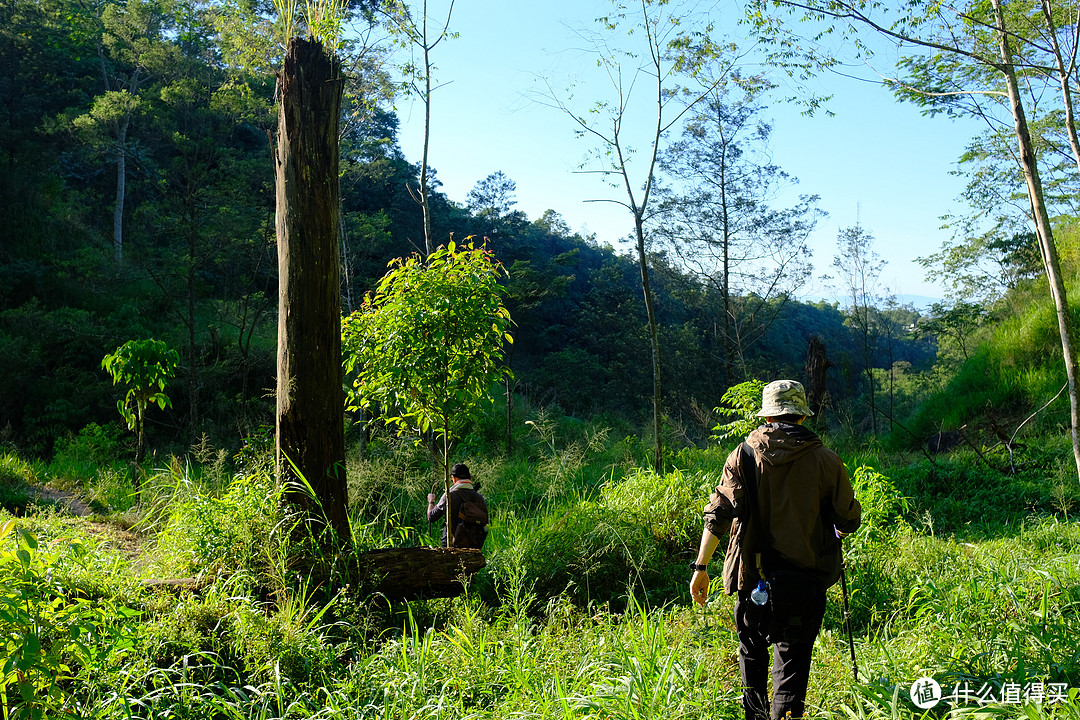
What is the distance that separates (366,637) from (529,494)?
16.7ft

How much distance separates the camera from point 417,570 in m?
4.48

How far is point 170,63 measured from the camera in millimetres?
22156

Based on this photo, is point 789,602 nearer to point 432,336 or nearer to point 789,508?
point 789,508

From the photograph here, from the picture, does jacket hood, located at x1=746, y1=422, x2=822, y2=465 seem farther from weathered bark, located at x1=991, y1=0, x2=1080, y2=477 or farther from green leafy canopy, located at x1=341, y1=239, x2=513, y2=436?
weathered bark, located at x1=991, y1=0, x2=1080, y2=477

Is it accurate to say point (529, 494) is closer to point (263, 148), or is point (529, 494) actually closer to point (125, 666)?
point (125, 666)

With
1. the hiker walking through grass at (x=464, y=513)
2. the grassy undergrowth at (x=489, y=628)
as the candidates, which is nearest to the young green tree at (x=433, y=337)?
the hiker walking through grass at (x=464, y=513)

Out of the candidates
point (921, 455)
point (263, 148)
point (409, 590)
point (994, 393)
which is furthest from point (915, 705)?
point (263, 148)

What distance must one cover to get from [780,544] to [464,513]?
3.24 meters

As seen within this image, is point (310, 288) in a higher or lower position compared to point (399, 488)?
higher

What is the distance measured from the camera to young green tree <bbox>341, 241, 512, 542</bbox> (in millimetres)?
5094

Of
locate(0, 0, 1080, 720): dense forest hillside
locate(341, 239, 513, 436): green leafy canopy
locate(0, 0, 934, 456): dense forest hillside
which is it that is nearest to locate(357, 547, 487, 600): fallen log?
locate(0, 0, 1080, 720): dense forest hillside

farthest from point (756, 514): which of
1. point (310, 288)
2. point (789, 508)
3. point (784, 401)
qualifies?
point (310, 288)

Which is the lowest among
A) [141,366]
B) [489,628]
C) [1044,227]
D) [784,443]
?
[489,628]

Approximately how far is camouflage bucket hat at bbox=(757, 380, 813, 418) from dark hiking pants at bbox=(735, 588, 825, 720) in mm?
871
